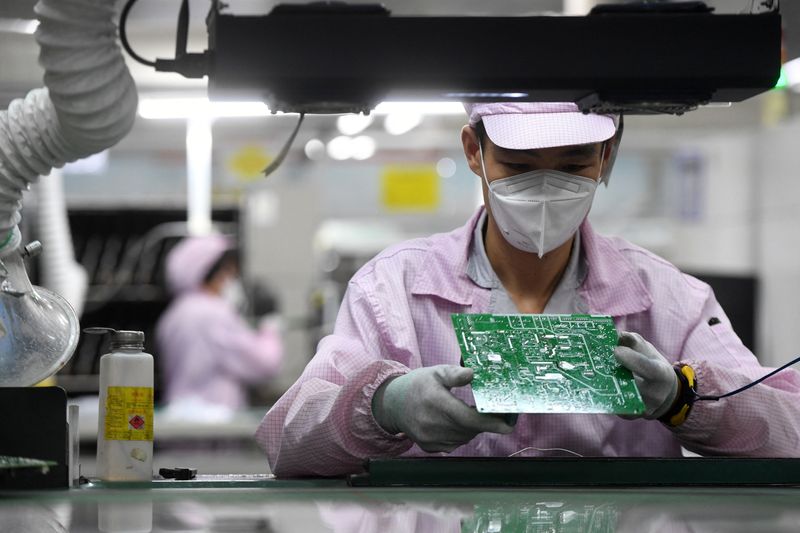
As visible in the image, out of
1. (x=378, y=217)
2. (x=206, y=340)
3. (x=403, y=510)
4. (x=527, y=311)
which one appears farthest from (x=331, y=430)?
(x=378, y=217)

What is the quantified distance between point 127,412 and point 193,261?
539 centimetres

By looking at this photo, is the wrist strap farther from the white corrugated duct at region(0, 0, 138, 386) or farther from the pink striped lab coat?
the white corrugated duct at region(0, 0, 138, 386)

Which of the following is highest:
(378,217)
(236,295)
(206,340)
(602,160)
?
(602,160)

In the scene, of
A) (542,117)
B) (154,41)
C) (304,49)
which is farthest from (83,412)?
(304,49)

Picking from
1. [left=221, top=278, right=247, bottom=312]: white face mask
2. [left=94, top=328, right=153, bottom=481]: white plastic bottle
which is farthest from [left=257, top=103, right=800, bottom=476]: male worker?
[left=221, top=278, right=247, bottom=312]: white face mask

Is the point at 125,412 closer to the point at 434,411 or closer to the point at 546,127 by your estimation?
the point at 434,411

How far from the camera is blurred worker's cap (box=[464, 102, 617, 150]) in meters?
2.09

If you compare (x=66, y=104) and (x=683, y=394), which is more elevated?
(x=66, y=104)

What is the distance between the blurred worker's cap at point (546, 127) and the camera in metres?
2.09

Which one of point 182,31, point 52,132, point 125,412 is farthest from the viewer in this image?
point 125,412

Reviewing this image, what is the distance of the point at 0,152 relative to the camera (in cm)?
177

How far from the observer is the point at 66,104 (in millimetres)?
1645

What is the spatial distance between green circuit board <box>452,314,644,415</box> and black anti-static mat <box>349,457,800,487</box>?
149 millimetres

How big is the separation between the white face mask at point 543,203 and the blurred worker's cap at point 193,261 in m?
5.18
